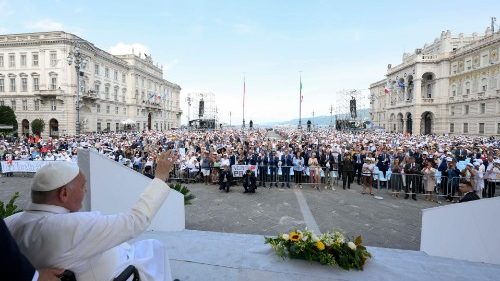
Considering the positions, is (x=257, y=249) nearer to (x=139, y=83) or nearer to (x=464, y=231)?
(x=464, y=231)

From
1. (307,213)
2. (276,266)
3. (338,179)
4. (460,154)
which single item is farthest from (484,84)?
(276,266)

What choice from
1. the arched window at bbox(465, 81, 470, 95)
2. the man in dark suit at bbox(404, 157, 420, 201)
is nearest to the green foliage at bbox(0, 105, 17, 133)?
the man in dark suit at bbox(404, 157, 420, 201)

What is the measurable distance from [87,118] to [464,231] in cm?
6158

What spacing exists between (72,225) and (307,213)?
29.4ft

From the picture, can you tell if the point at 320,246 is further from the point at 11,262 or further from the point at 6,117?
the point at 6,117

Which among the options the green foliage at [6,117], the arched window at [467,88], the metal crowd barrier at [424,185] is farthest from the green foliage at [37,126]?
the arched window at [467,88]

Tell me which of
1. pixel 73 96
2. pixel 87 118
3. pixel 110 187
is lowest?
pixel 110 187

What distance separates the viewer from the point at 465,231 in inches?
213

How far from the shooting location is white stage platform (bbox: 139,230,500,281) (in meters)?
4.06

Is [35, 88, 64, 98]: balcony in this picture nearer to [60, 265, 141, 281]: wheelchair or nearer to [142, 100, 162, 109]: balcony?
[142, 100, 162, 109]: balcony

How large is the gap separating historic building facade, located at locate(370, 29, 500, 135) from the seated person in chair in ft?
190

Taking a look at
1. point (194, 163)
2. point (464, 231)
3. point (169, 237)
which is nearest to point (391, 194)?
point (464, 231)

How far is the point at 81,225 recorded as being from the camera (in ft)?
6.36

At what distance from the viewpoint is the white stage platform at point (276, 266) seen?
4059 mm
